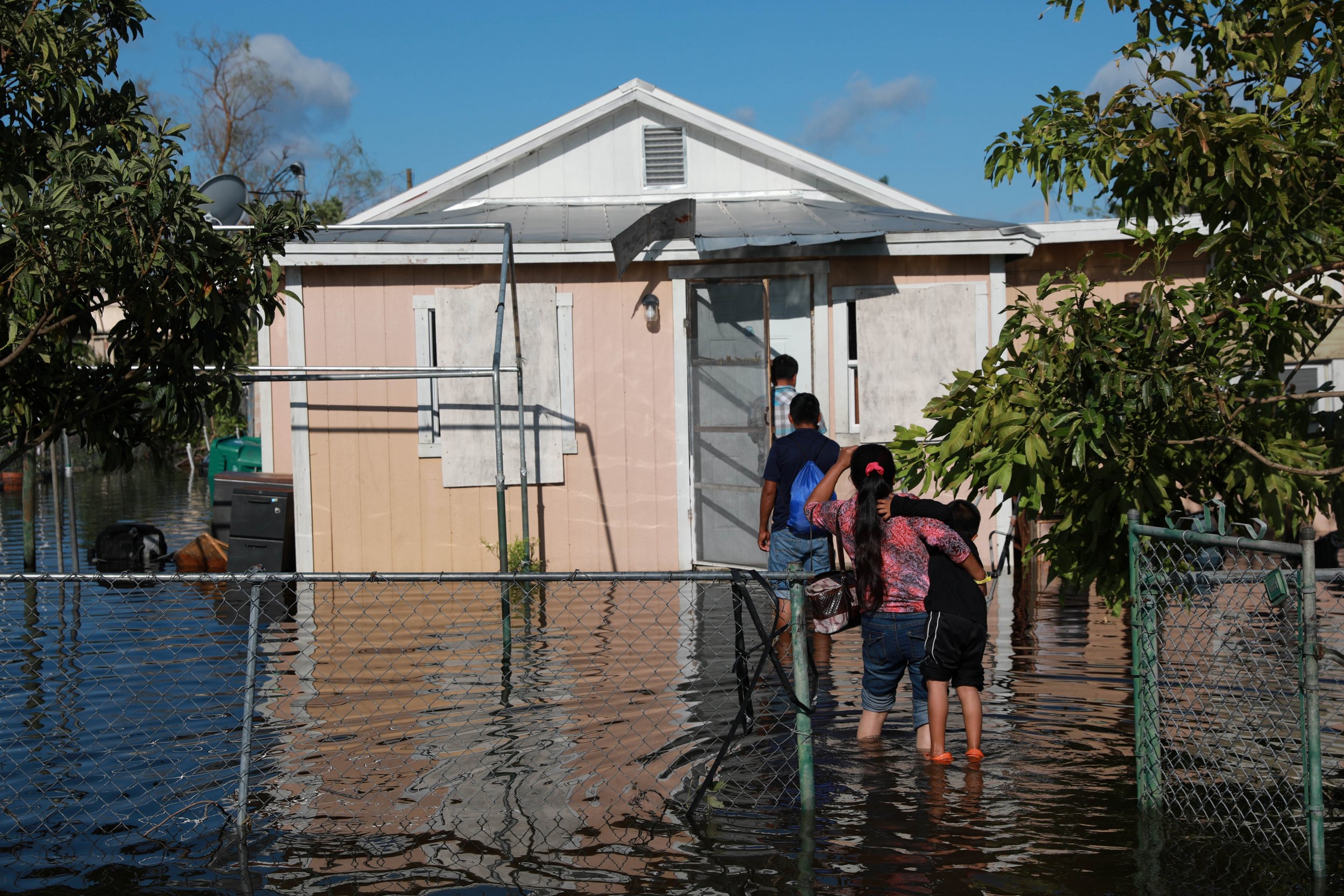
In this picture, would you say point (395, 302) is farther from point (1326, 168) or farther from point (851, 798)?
point (1326, 168)

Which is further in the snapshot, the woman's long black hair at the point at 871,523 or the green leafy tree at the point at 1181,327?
the woman's long black hair at the point at 871,523

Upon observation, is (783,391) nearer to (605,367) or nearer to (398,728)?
(605,367)

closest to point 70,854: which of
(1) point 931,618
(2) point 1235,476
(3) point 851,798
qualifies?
(3) point 851,798

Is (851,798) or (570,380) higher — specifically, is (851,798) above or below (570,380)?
below

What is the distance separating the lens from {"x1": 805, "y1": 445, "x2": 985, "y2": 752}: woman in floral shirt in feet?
18.1

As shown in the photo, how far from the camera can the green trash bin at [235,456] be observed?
701 inches

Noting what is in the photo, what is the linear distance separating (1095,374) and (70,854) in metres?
4.15

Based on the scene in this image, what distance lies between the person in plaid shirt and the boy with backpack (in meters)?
0.10

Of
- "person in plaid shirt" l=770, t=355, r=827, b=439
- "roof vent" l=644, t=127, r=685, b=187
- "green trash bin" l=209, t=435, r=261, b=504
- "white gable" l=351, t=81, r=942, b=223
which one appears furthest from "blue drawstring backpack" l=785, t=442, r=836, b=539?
"green trash bin" l=209, t=435, r=261, b=504

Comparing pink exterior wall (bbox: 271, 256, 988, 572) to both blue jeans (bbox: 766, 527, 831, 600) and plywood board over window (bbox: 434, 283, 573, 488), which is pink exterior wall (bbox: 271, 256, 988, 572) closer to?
plywood board over window (bbox: 434, 283, 573, 488)

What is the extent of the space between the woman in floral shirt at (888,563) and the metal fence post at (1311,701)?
1.82m

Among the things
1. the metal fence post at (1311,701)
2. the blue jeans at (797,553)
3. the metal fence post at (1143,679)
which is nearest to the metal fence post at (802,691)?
the metal fence post at (1143,679)

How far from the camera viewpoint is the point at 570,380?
11625 millimetres

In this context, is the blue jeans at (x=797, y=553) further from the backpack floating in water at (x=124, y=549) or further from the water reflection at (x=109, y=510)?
the backpack floating in water at (x=124, y=549)
